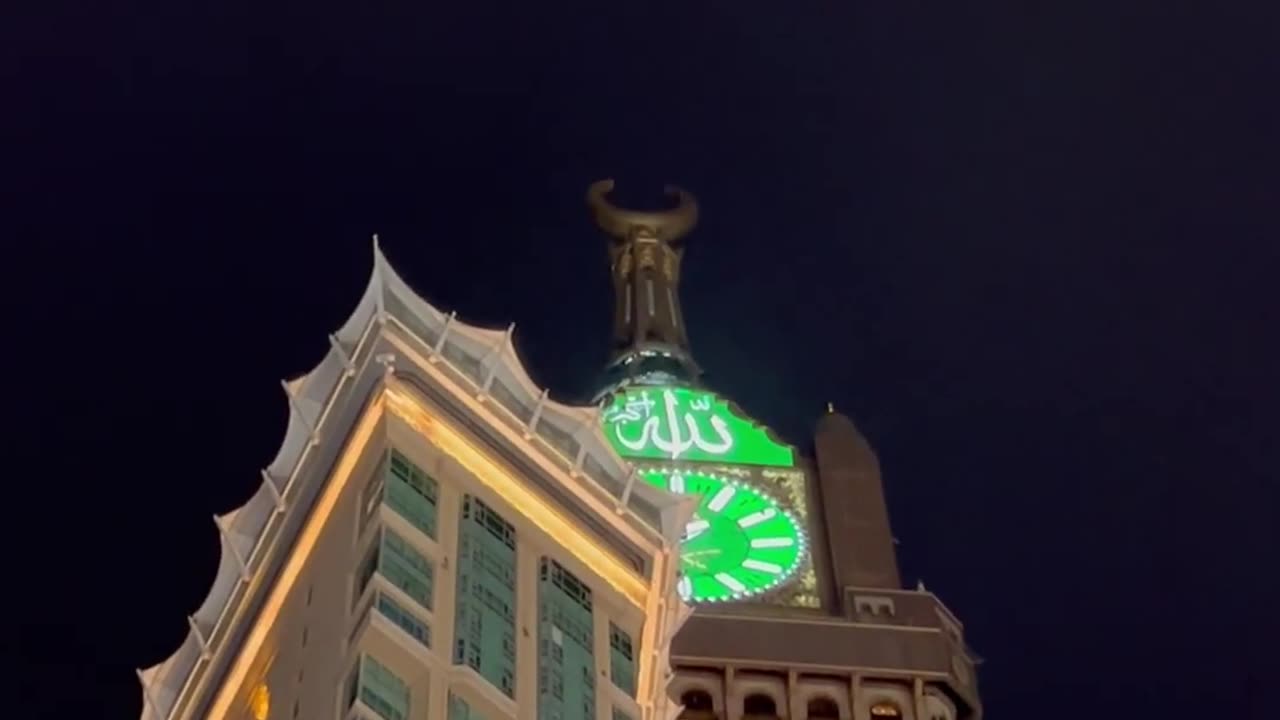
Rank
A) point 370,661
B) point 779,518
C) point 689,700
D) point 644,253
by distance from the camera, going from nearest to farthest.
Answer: point 370,661 < point 689,700 < point 779,518 < point 644,253

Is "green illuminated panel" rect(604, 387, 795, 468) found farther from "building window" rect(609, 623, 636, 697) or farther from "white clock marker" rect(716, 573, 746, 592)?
"building window" rect(609, 623, 636, 697)

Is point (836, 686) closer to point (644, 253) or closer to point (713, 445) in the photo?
point (713, 445)

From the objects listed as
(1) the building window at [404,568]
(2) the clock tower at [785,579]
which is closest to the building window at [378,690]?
(1) the building window at [404,568]

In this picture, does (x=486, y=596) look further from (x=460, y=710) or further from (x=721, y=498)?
(x=721, y=498)

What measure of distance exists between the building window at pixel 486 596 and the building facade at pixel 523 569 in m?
0.06

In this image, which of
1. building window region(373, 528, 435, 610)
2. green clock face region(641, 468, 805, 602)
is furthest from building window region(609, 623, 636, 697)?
green clock face region(641, 468, 805, 602)

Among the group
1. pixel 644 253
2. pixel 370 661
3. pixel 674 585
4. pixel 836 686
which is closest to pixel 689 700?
pixel 836 686

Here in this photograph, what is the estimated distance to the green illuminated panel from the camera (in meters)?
61.2

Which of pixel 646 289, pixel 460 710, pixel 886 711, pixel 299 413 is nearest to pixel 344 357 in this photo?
pixel 299 413

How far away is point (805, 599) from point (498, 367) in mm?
11907

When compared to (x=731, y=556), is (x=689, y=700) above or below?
below

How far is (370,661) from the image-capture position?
134ft

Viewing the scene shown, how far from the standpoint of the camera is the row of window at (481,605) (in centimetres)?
4206

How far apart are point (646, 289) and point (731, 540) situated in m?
15.6
